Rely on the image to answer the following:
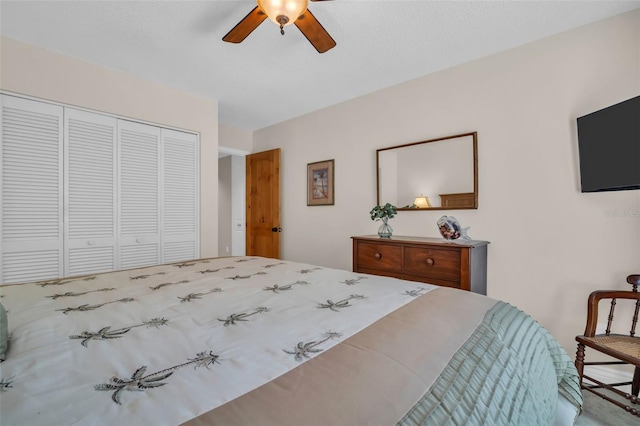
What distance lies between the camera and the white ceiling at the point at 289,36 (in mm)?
1992

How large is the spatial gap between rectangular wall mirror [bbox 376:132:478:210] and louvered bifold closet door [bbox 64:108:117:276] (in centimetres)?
274

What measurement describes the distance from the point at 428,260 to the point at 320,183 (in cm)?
183

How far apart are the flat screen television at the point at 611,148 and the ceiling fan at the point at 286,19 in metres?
1.82

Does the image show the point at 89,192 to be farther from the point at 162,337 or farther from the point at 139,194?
the point at 162,337

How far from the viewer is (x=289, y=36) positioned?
2.31 m

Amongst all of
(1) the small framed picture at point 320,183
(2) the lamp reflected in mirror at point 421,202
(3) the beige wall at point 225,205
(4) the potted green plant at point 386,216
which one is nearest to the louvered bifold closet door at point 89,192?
(1) the small framed picture at point 320,183

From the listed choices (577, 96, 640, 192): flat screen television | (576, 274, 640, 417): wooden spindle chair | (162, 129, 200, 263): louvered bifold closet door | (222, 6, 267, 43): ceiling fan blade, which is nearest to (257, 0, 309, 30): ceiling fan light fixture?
(222, 6, 267, 43): ceiling fan blade

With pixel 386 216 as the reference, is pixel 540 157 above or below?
above

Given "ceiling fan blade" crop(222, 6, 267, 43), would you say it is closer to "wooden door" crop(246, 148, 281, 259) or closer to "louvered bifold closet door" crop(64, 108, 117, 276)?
"louvered bifold closet door" crop(64, 108, 117, 276)

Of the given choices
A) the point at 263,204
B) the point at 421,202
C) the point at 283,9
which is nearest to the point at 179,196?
the point at 263,204

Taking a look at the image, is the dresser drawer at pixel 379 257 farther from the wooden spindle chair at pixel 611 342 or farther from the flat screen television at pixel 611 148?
the flat screen television at pixel 611 148

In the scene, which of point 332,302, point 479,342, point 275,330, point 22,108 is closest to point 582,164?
point 479,342

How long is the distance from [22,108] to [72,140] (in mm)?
385

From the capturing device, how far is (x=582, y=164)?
205cm
